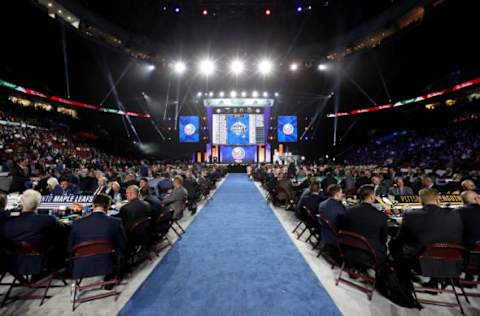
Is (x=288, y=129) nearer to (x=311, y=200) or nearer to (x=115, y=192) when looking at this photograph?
(x=311, y=200)

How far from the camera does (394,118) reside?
92.1 ft

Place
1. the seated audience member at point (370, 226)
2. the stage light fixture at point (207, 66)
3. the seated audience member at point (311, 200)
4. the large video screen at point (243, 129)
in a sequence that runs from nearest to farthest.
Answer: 1. the seated audience member at point (370, 226)
2. the seated audience member at point (311, 200)
3. the stage light fixture at point (207, 66)
4. the large video screen at point (243, 129)

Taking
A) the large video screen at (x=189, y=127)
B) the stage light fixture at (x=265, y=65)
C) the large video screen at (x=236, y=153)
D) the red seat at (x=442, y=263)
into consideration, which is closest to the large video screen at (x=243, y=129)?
the large video screen at (x=236, y=153)

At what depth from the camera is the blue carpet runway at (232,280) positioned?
2.89 m

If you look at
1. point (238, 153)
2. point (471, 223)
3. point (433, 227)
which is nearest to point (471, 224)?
point (471, 223)

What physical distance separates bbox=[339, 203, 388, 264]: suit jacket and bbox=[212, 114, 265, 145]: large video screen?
22851mm

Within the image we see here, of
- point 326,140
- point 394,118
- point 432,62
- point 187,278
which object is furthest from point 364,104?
point 187,278

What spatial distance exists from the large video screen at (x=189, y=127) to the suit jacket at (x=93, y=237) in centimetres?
2455

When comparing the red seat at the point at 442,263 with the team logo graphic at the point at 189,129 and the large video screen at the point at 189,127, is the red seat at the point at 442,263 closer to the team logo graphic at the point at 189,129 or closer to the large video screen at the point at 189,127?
the large video screen at the point at 189,127

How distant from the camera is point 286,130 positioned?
27359mm

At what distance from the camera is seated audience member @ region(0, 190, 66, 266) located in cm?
281

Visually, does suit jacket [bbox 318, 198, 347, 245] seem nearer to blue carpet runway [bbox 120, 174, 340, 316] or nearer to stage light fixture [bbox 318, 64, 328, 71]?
blue carpet runway [bbox 120, 174, 340, 316]

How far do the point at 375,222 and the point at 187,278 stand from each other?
9.19ft

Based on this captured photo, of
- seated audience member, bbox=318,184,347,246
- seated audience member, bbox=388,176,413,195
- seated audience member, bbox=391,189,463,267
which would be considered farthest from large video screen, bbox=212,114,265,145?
seated audience member, bbox=391,189,463,267
